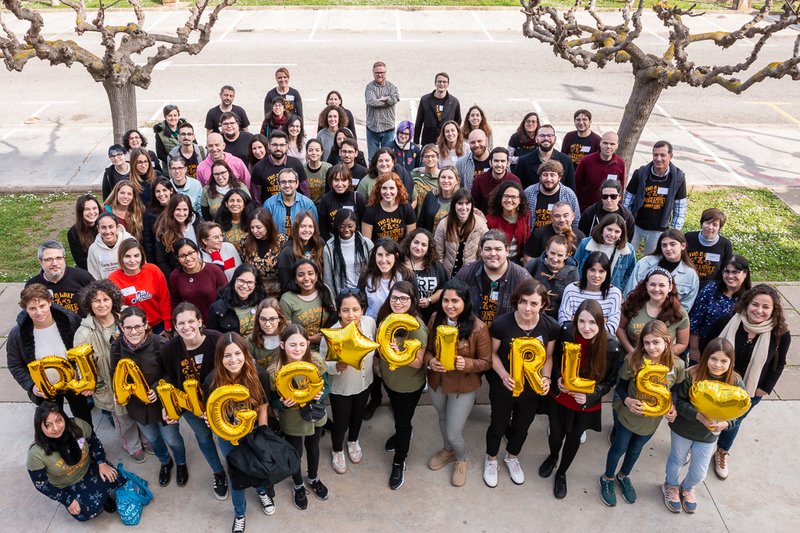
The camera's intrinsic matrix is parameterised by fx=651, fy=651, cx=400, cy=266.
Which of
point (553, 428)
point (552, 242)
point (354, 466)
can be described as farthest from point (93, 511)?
point (552, 242)

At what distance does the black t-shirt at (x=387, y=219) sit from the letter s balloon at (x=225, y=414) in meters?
2.42

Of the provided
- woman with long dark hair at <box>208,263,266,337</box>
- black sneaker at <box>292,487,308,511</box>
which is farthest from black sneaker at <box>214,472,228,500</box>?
woman with long dark hair at <box>208,263,266,337</box>

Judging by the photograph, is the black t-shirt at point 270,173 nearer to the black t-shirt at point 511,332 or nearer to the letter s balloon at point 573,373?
the black t-shirt at point 511,332

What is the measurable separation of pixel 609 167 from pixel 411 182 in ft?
7.49

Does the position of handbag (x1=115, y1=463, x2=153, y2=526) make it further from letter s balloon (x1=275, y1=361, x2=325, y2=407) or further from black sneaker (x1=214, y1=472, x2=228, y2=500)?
letter s balloon (x1=275, y1=361, x2=325, y2=407)

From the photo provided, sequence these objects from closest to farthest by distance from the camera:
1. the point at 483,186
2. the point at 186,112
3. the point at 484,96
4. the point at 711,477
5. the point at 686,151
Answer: the point at 711,477, the point at 483,186, the point at 686,151, the point at 186,112, the point at 484,96

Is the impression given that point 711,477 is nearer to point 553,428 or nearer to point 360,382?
point 553,428

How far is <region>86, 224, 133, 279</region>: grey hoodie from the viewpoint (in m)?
5.83

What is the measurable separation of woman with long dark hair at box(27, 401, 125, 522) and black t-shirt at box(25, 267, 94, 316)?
1.11 metres

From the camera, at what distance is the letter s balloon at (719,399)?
4.30 meters

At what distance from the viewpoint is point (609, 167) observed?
731cm

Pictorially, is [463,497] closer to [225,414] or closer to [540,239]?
[225,414]

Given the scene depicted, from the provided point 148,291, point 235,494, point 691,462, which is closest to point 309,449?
point 235,494

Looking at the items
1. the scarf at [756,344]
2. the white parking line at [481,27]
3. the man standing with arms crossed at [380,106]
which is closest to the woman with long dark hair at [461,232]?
the scarf at [756,344]
